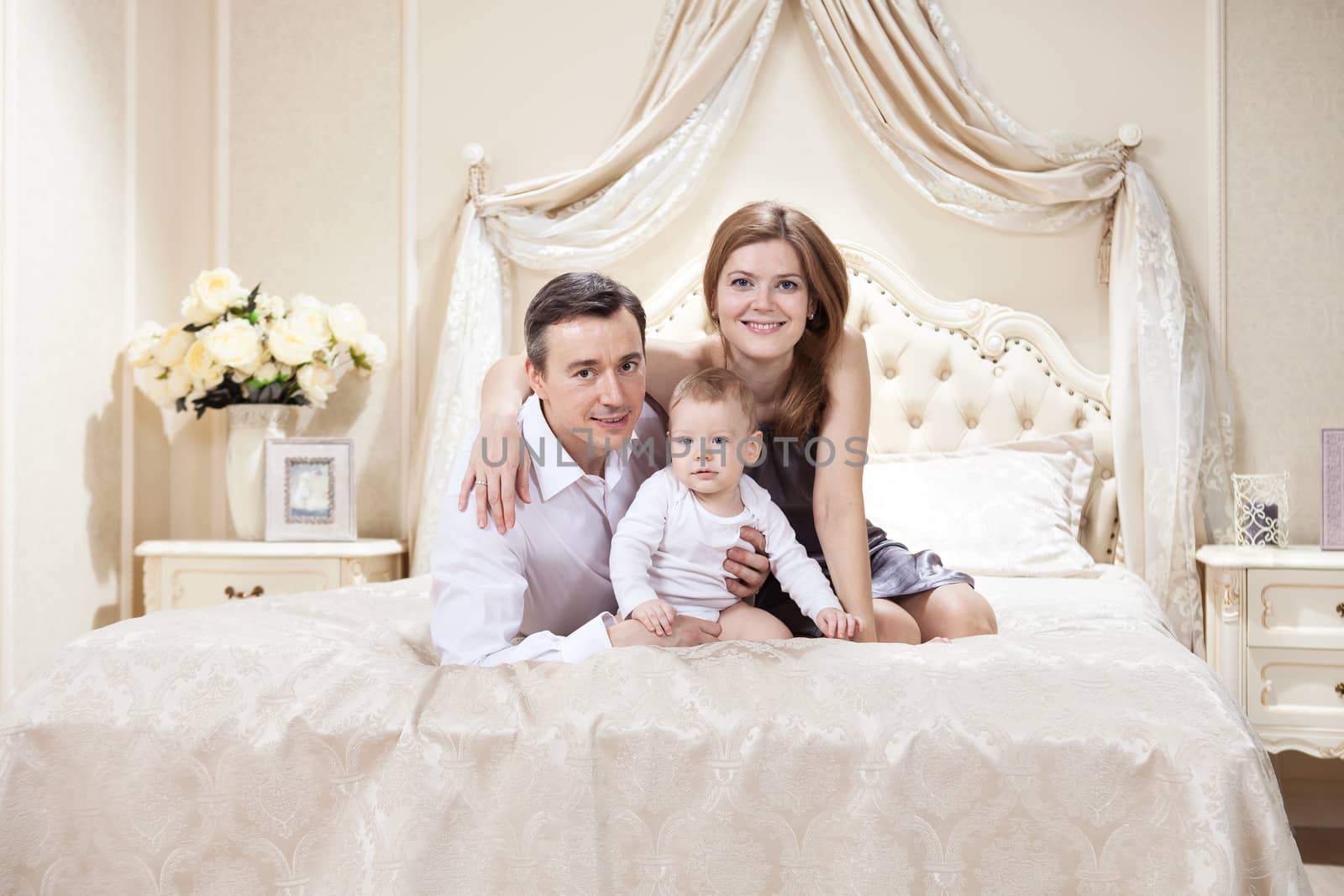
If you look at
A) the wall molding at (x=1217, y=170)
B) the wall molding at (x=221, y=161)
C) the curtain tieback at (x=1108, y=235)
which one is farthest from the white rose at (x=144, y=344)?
the wall molding at (x=1217, y=170)

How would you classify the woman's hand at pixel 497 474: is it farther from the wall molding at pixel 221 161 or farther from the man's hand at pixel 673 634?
the wall molding at pixel 221 161

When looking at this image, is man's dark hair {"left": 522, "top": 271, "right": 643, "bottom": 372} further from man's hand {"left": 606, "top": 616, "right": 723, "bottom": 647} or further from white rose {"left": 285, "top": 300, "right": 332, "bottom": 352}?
white rose {"left": 285, "top": 300, "right": 332, "bottom": 352}

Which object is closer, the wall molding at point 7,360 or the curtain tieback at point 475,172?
the wall molding at point 7,360

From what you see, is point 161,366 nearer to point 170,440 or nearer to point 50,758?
point 170,440

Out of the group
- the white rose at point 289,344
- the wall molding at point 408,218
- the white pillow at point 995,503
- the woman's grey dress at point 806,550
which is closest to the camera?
the woman's grey dress at point 806,550

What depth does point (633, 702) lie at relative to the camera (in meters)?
1.35

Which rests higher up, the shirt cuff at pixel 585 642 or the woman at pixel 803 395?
the woman at pixel 803 395

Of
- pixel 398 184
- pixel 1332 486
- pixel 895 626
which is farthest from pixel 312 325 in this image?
pixel 1332 486

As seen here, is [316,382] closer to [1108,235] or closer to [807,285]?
[807,285]

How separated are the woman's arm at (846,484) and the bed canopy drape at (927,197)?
5.54 ft

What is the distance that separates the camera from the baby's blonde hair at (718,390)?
175 cm

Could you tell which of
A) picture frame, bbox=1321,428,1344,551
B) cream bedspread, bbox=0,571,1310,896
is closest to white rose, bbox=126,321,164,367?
cream bedspread, bbox=0,571,1310,896

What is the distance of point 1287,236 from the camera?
11.0 ft

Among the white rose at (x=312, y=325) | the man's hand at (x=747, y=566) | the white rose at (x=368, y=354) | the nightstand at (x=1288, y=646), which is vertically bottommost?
the nightstand at (x=1288, y=646)
